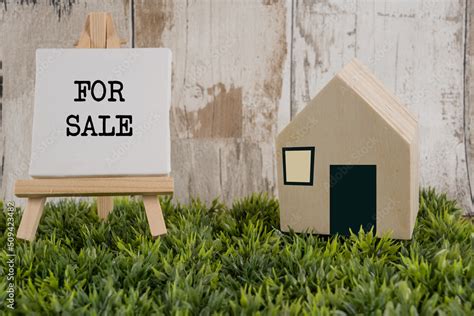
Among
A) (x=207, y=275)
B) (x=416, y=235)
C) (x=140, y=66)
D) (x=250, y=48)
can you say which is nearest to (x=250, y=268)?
(x=207, y=275)

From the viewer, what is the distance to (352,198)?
3.83 feet

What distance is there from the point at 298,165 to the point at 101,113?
46 centimetres

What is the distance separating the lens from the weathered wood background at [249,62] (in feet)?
5.32

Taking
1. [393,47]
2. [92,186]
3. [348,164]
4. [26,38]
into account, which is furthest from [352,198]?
[26,38]

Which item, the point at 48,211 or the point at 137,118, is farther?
the point at 48,211

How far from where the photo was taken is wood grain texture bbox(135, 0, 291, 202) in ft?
5.35

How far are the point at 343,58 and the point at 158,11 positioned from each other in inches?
23.3

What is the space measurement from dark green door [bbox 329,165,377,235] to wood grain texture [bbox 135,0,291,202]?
0.51 metres

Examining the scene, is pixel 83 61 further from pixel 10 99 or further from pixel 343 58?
pixel 343 58

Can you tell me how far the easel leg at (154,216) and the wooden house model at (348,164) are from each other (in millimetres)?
280

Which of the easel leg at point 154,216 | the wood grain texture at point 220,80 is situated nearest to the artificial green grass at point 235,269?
the easel leg at point 154,216

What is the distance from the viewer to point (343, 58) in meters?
1.65

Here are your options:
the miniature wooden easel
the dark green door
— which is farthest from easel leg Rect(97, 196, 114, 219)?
the dark green door

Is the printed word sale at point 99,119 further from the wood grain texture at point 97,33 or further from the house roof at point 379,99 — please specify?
the house roof at point 379,99
